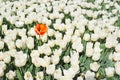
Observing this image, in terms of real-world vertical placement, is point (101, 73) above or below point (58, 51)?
below

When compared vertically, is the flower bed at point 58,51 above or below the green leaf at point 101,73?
above

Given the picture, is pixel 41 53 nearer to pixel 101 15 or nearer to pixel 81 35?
pixel 81 35

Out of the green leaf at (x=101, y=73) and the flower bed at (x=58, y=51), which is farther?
the green leaf at (x=101, y=73)

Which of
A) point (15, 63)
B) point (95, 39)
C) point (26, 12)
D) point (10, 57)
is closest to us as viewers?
point (15, 63)

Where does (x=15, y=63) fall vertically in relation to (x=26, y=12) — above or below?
below

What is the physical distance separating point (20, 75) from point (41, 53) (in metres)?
0.49

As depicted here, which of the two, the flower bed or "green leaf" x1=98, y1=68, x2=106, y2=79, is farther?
"green leaf" x1=98, y1=68, x2=106, y2=79

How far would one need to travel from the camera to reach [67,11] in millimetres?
6945

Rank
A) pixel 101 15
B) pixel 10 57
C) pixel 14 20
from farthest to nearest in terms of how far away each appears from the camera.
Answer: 1. pixel 101 15
2. pixel 14 20
3. pixel 10 57

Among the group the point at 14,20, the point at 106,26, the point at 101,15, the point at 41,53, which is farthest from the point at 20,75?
the point at 101,15

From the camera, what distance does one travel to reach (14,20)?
6160 millimetres

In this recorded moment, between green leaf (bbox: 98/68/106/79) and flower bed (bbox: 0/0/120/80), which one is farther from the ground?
flower bed (bbox: 0/0/120/80)

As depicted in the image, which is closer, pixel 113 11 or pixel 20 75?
pixel 20 75

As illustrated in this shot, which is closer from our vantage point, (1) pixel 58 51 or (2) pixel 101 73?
(2) pixel 101 73
